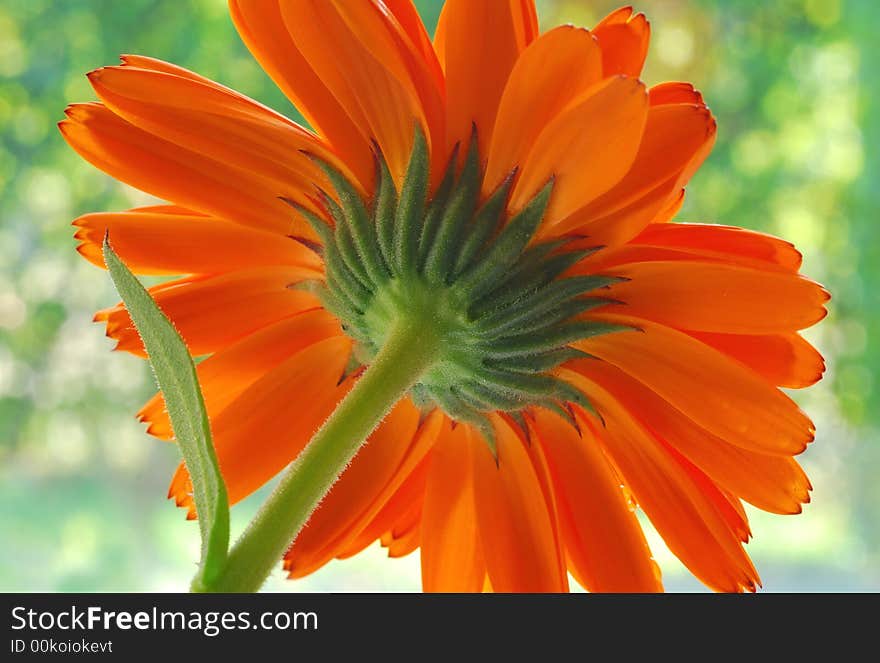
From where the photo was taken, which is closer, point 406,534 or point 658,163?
point 658,163

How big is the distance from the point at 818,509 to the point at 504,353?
2145mm

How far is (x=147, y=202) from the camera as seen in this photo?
2.06 meters

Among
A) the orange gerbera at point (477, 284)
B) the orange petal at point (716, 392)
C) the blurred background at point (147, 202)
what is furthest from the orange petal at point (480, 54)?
the blurred background at point (147, 202)

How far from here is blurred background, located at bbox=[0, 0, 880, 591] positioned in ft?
7.06

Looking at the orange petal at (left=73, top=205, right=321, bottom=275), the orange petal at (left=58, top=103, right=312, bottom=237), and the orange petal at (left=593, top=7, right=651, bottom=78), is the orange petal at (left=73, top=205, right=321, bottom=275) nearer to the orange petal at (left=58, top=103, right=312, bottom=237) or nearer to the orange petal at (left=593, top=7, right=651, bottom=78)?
the orange petal at (left=58, top=103, right=312, bottom=237)

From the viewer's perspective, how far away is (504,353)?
0.43 meters

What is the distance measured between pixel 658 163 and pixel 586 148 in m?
0.03

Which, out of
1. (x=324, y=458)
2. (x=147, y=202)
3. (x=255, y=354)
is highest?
(x=147, y=202)

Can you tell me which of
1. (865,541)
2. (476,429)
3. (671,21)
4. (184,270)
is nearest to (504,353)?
(476,429)

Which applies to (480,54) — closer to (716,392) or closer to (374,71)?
(374,71)

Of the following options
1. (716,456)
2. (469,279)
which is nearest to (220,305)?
(469,279)

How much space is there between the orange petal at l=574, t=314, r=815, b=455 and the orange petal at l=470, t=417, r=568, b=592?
0.23 feet

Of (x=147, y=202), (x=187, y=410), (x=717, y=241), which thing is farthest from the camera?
(x=147, y=202)
